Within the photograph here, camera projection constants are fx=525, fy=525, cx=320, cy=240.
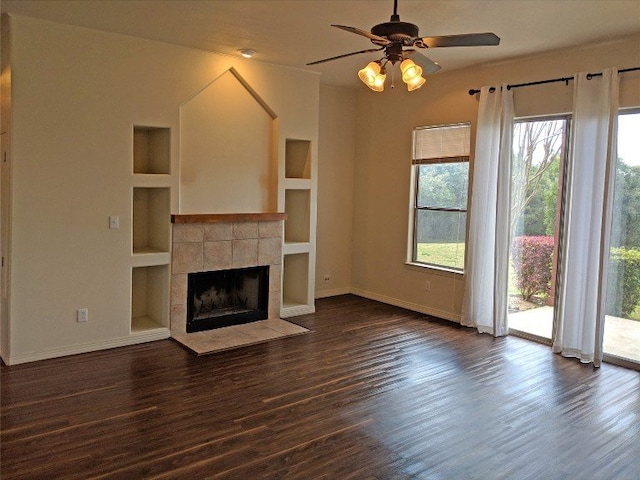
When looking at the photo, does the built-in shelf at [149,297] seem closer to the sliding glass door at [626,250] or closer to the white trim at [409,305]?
the white trim at [409,305]

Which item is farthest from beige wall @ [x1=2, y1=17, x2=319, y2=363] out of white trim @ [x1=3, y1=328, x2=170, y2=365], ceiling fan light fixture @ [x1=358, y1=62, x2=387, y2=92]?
ceiling fan light fixture @ [x1=358, y1=62, x2=387, y2=92]

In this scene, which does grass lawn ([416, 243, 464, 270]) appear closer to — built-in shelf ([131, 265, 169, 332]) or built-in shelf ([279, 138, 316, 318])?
built-in shelf ([279, 138, 316, 318])

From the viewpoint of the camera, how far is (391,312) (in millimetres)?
6457

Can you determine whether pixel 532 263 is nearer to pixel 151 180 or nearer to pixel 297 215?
pixel 297 215

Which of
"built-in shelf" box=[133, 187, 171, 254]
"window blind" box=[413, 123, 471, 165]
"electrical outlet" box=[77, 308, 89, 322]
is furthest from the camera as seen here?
"window blind" box=[413, 123, 471, 165]

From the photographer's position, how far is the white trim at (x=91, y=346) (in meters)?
→ 4.40

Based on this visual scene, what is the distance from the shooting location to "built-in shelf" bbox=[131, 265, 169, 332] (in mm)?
5219

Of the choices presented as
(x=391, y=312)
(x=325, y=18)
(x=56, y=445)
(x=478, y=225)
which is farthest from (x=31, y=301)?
(x=478, y=225)

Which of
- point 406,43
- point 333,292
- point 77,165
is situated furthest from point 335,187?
point 406,43

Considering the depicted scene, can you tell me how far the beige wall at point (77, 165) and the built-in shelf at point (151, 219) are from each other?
148mm

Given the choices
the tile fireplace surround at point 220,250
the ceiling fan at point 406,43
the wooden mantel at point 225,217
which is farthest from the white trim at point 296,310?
the ceiling fan at point 406,43

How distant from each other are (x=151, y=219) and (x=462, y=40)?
11.8 ft

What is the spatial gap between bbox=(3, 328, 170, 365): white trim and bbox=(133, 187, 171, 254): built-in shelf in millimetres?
808

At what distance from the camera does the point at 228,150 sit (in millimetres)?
5621
